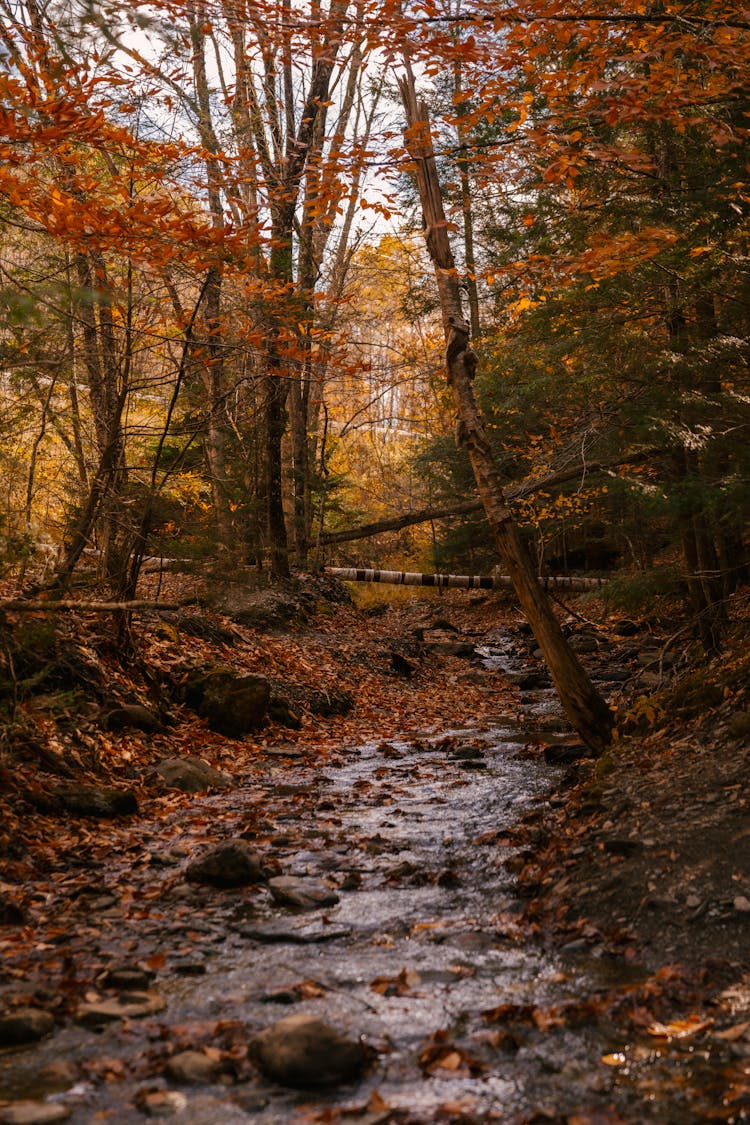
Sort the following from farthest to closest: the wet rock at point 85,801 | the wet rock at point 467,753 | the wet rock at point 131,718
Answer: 1. the wet rock at point 467,753
2. the wet rock at point 131,718
3. the wet rock at point 85,801

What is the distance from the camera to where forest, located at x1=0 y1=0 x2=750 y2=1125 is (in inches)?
128

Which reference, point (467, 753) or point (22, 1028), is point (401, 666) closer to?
point (467, 753)

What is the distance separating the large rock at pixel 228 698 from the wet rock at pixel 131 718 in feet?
3.00

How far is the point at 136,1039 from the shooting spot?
3287 millimetres

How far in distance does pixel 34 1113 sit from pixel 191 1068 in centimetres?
55

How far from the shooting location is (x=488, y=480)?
301 inches

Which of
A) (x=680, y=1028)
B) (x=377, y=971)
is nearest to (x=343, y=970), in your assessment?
(x=377, y=971)

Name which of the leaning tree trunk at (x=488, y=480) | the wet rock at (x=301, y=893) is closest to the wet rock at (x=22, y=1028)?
the wet rock at (x=301, y=893)

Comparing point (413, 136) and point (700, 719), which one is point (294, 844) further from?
point (413, 136)

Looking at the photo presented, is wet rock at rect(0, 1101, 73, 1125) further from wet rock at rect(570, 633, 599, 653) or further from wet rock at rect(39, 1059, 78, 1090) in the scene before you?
wet rock at rect(570, 633, 599, 653)

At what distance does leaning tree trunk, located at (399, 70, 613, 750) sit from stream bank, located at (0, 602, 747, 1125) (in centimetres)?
59

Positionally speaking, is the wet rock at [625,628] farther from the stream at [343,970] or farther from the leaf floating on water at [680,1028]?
the leaf floating on water at [680,1028]

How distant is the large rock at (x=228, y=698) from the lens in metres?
9.08

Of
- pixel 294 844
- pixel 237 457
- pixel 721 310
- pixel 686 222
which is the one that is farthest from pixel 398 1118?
pixel 237 457
